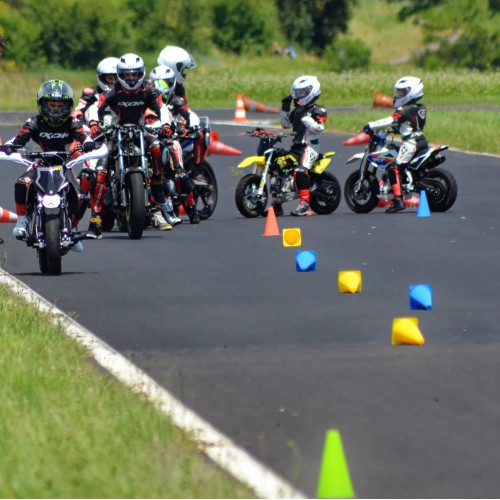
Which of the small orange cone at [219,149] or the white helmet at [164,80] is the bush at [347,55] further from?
the white helmet at [164,80]

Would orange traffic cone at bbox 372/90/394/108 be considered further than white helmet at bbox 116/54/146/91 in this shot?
Yes

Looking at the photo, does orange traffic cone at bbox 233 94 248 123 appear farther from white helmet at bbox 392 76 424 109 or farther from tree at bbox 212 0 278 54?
tree at bbox 212 0 278 54

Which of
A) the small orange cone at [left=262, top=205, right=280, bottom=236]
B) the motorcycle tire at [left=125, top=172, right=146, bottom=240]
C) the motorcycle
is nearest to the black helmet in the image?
the motorcycle

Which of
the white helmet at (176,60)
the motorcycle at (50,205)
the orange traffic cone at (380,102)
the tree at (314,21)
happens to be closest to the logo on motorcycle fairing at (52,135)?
the motorcycle at (50,205)

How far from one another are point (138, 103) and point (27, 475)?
10868 mm

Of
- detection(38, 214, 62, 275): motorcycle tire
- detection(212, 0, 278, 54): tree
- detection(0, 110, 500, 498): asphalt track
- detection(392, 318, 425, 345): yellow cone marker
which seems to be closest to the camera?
detection(0, 110, 500, 498): asphalt track

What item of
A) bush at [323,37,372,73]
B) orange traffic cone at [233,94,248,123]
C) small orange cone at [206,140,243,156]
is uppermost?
small orange cone at [206,140,243,156]

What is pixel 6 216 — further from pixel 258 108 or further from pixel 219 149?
pixel 258 108

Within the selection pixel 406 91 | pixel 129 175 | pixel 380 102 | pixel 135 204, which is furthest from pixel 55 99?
pixel 380 102

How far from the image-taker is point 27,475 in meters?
5.99

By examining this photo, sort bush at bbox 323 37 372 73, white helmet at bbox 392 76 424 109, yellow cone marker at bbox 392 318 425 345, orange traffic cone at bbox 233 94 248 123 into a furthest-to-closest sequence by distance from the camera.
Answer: bush at bbox 323 37 372 73
orange traffic cone at bbox 233 94 248 123
white helmet at bbox 392 76 424 109
yellow cone marker at bbox 392 318 425 345

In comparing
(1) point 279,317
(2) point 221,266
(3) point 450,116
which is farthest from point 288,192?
(3) point 450,116

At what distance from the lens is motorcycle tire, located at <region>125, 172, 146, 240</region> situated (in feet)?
51.3

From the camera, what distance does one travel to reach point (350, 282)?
1185 centimetres
